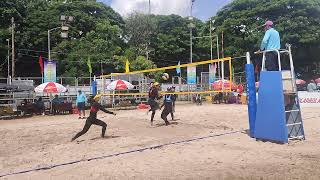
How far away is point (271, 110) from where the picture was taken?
35.6ft

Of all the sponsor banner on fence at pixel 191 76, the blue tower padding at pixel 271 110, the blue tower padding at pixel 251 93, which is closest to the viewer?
the blue tower padding at pixel 271 110

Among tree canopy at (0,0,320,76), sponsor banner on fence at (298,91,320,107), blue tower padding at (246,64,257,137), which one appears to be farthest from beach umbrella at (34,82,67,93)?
tree canopy at (0,0,320,76)

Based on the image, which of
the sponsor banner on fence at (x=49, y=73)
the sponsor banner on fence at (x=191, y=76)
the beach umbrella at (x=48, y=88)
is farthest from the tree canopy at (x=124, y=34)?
the beach umbrella at (x=48, y=88)

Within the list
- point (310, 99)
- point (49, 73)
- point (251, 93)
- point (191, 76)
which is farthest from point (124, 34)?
point (251, 93)

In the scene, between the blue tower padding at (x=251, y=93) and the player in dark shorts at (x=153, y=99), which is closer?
the blue tower padding at (x=251, y=93)

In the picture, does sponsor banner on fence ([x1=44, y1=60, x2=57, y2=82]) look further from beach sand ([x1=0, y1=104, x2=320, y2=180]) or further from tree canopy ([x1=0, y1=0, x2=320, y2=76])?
tree canopy ([x1=0, y1=0, x2=320, y2=76])

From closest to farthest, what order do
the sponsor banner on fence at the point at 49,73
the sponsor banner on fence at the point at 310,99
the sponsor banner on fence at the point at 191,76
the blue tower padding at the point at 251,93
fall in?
the blue tower padding at the point at 251,93 < the sponsor banner on fence at the point at 310,99 < the sponsor banner on fence at the point at 49,73 < the sponsor banner on fence at the point at 191,76

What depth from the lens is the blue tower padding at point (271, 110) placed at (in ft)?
34.7

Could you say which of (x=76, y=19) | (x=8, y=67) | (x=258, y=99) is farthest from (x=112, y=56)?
(x=258, y=99)

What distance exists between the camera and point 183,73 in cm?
5469

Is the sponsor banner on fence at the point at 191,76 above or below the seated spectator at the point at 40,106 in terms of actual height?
above

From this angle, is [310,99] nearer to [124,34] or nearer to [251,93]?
[251,93]

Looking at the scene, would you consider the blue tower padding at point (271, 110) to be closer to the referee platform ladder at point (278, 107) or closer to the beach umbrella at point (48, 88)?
the referee platform ladder at point (278, 107)

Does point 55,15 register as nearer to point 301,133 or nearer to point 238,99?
point 238,99
